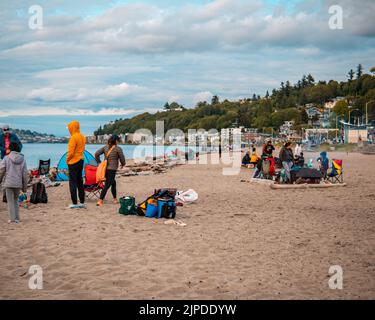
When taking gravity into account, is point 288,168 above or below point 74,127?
below

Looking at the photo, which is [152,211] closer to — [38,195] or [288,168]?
[38,195]

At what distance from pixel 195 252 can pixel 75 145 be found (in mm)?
4489

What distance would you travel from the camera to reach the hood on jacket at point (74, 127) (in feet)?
32.1

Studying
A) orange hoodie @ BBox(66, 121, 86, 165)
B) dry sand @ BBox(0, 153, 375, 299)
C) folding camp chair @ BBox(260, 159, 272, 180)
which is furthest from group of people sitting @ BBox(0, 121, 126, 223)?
folding camp chair @ BBox(260, 159, 272, 180)

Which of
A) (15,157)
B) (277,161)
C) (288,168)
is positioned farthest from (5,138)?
(277,161)

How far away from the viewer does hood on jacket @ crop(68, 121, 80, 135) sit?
386 inches

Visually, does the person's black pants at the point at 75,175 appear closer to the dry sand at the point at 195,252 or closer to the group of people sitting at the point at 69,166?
the group of people sitting at the point at 69,166

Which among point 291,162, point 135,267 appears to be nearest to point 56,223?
point 135,267

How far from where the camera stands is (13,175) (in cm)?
Answer: 812

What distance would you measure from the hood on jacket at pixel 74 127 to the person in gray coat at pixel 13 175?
1.64m

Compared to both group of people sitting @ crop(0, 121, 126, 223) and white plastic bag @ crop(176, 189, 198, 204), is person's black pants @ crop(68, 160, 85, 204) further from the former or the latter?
white plastic bag @ crop(176, 189, 198, 204)

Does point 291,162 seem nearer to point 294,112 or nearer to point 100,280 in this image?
point 100,280

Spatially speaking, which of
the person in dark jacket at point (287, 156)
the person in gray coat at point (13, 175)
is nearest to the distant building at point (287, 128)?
the person in dark jacket at point (287, 156)

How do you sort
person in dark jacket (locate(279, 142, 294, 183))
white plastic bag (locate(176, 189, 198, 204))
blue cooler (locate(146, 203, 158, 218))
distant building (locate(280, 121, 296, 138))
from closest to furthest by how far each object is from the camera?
blue cooler (locate(146, 203, 158, 218)) → white plastic bag (locate(176, 189, 198, 204)) → person in dark jacket (locate(279, 142, 294, 183)) → distant building (locate(280, 121, 296, 138))
